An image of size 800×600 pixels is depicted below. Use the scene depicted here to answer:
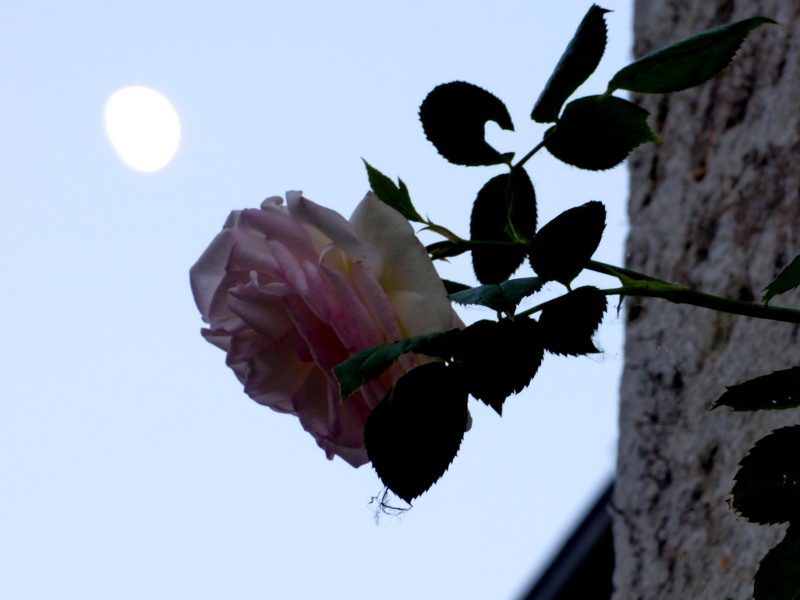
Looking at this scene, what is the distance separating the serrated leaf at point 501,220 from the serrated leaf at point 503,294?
0.06 m

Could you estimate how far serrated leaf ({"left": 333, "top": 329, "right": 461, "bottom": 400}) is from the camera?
32cm

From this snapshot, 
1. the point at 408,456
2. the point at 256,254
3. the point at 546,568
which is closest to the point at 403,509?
the point at 408,456

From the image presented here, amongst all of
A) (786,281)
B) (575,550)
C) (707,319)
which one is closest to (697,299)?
(786,281)

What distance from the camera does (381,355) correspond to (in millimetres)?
324

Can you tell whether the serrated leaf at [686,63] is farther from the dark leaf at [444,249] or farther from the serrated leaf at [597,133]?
the dark leaf at [444,249]

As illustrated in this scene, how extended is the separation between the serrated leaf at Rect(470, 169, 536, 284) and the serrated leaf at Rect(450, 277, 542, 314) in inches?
2.2

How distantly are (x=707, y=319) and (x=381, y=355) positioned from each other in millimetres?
892

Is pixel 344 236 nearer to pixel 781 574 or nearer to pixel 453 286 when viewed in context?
pixel 453 286

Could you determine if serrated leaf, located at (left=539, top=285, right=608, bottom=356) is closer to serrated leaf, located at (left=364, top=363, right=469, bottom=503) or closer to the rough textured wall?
serrated leaf, located at (left=364, top=363, right=469, bottom=503)

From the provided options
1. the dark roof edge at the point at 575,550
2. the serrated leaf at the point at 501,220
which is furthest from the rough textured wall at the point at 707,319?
the dark roof edge at the point at 575,550

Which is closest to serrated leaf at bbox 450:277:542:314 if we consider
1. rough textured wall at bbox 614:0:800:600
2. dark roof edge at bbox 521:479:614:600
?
rough textured wall at bbox 614:0:800:600

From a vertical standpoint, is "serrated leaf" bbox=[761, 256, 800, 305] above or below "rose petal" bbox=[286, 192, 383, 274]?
below

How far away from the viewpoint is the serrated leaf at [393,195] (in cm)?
40

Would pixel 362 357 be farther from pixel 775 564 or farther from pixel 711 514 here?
Answer: pixel 711 514
